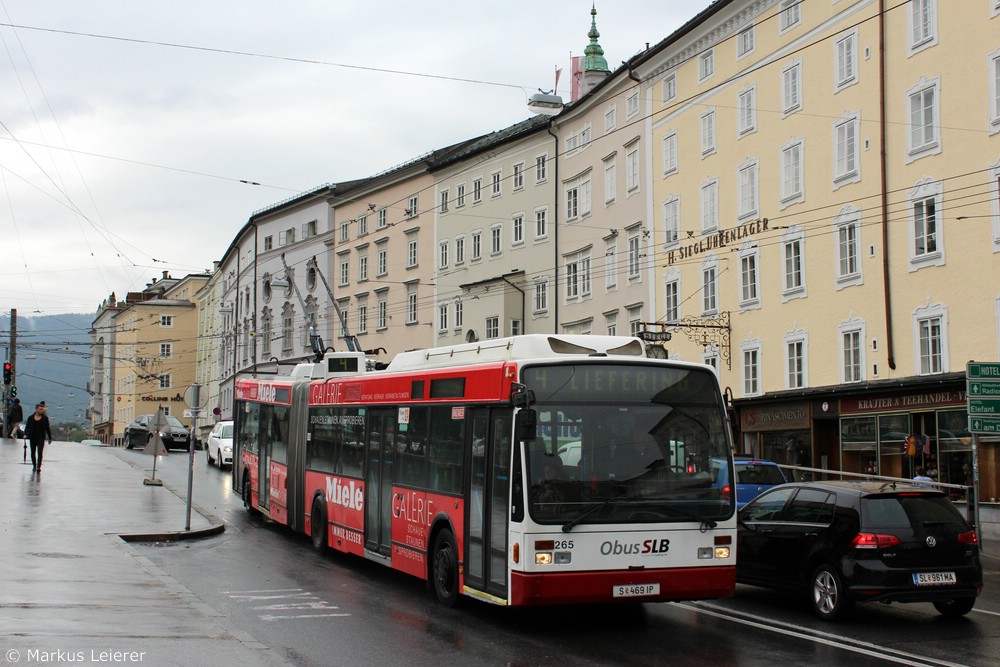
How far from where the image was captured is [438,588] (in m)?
13.8

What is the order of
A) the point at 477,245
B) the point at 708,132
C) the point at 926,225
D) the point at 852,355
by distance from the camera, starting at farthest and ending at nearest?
the point at 477,245, the point at 708,132, the point at 852,355, the point at 926,225

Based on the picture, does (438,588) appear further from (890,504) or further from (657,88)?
(657,88)

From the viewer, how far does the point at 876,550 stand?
12.7 m

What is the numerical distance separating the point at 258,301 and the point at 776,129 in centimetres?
5604

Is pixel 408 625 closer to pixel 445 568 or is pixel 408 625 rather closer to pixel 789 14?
pixel 445 568

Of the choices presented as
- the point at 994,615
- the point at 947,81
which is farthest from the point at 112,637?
the point at 947,81

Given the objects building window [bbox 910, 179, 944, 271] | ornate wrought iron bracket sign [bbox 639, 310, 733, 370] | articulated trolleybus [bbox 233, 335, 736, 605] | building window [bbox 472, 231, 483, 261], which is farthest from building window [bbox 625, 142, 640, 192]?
articulated trolleybus [bbox 233, 335, 736, 605]

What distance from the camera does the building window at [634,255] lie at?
44.3 meters

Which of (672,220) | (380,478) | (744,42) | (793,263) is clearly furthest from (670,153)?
(380,478)

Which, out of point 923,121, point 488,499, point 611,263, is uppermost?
point 923,121

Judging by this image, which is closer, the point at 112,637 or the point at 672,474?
the point at 112,637

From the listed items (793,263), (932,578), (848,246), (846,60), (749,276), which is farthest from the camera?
Result: (749,276)

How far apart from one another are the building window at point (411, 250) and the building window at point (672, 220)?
24.1 meters

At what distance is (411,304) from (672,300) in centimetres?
2480
